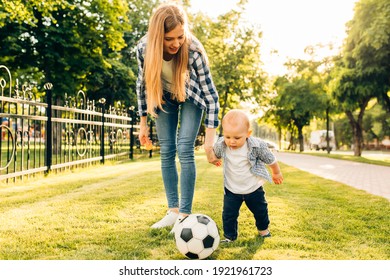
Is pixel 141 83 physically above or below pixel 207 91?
above

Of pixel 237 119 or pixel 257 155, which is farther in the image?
pixel 257 155

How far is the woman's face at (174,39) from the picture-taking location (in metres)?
3.50

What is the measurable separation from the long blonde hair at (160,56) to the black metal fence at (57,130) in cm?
392

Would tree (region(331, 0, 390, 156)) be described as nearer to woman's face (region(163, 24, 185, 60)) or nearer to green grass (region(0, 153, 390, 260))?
green grass (region(0, 153, 390, 260))

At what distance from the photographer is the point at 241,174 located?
3.62 m

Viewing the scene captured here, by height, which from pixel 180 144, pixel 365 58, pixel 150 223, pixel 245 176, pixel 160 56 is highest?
pixel 365 58

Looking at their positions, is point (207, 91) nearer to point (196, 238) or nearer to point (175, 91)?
point (175, 91)

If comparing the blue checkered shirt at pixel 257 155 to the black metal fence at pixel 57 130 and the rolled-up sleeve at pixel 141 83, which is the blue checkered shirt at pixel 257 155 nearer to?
the rolled-up sleeve at pixel 141 83

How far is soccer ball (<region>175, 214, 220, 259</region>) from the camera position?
3.02m

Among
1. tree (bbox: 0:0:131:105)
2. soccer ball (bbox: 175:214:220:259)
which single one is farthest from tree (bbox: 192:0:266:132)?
soccer ball (bbox: 175:214:220:259)

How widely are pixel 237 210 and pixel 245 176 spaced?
0.30m

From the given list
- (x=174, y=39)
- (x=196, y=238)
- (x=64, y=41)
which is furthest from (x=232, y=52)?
(x=196, y=238)
